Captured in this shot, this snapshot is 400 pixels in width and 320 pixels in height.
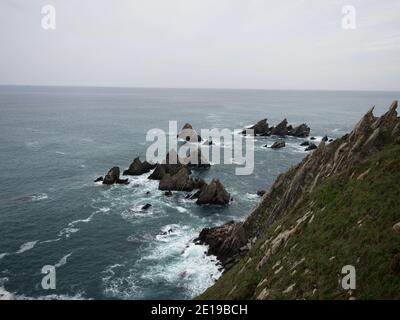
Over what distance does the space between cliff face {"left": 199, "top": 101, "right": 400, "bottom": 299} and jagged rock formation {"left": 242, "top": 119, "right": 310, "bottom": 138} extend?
11117cm

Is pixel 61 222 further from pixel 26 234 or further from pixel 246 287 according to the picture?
pixel 246 287

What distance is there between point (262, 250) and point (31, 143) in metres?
118

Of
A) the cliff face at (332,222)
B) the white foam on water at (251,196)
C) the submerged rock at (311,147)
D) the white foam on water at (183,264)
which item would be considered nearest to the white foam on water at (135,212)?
the white foam on water at (183,264)

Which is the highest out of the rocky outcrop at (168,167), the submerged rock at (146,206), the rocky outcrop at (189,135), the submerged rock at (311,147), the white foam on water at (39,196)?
the rocky outcrop at (189,135)

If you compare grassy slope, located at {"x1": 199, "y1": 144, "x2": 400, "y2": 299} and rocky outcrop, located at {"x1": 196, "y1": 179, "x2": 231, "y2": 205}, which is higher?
grassy slope, located at {"x1": 199, "y1": 144, "x2": 400, "y2": 299}

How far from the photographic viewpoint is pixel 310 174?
46625 mm

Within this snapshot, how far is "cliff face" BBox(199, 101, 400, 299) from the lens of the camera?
23.0 m

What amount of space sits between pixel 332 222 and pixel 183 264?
29.1m

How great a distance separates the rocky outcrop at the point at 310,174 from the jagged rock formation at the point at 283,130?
10607 cm

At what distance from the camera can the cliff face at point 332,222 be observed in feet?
75.6

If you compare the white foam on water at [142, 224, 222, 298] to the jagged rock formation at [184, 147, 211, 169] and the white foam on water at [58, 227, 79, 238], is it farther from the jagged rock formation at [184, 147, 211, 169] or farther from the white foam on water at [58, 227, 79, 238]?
the jagged rock formation at [184, 147, 211, 169]

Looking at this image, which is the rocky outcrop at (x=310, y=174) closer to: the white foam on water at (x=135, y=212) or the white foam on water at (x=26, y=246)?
the white foam on water at (x=135, y=212)

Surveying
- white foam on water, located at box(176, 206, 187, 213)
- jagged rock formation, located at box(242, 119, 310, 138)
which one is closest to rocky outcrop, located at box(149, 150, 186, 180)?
white foam on water, located at box(176, 206, 187, 213)
